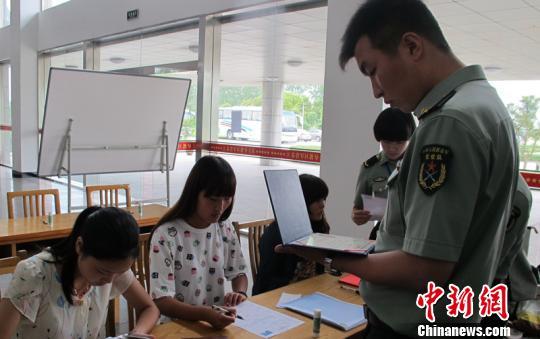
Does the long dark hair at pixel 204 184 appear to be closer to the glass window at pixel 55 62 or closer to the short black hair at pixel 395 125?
the short black hair at pixel 395 125

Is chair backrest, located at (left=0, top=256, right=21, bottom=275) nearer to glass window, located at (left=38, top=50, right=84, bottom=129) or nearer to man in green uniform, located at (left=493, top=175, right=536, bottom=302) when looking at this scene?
man in green uniform, located at (left=493, top=175, right=536, bottom=302)

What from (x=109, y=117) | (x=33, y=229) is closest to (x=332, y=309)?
(x=33, y=229)

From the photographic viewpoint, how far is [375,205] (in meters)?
2.12

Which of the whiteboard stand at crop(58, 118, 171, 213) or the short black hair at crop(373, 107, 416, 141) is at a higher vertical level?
the short black hair at crop(373, 107, 416, 141)

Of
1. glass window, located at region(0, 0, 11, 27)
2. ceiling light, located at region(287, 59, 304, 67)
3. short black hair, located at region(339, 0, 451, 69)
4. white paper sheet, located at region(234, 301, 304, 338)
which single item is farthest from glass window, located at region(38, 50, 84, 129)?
short black hair, located at region(339, 0, 451, 69)

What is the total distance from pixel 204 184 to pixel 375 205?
0.90 meters

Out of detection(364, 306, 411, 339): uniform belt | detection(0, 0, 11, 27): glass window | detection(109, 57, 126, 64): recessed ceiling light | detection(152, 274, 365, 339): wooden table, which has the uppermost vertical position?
detection(0, 0, 11, 27): glass window

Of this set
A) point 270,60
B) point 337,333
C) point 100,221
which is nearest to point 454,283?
point 337,333

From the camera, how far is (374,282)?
0.88 meters

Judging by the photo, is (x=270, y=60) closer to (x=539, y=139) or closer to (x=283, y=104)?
(x=283, y=104)

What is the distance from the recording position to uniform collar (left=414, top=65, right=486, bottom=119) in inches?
32.9

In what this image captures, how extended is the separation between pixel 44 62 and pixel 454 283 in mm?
9275

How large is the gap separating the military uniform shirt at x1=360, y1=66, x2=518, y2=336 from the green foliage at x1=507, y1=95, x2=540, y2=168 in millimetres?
2663

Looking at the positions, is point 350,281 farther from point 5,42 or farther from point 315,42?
point 5,42
